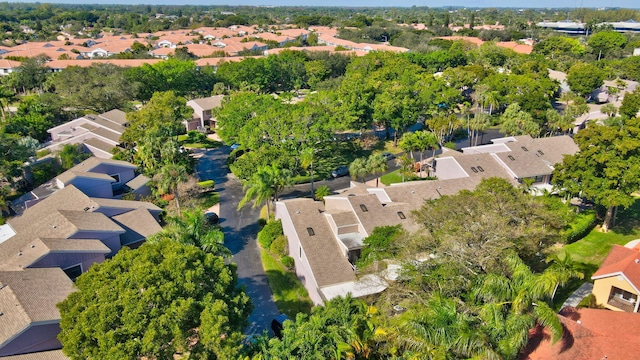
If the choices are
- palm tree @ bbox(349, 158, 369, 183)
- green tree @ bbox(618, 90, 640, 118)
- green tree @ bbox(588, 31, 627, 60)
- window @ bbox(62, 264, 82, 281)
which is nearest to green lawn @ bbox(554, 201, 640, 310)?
palm tree @ bbox(349, 158, 369, 183)

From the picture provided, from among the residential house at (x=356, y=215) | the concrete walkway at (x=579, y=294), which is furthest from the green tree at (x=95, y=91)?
the concrete walkway at (x=579, y=294)

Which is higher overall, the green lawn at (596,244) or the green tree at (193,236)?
the green tree at (193,236)

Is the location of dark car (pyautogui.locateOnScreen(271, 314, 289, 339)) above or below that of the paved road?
above

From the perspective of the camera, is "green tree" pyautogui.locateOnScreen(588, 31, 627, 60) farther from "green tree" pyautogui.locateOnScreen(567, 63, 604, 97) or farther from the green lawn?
the green lawn

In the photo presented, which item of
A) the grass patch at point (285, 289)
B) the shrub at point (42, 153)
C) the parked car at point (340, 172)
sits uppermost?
the shrub at point (42, 153)

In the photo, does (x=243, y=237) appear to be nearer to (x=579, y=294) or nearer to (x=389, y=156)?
(x=579, y=294)

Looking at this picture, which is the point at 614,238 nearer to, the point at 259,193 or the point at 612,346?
the point at 612,346

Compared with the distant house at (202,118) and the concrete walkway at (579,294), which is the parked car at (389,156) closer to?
the distant house at (202,118)
